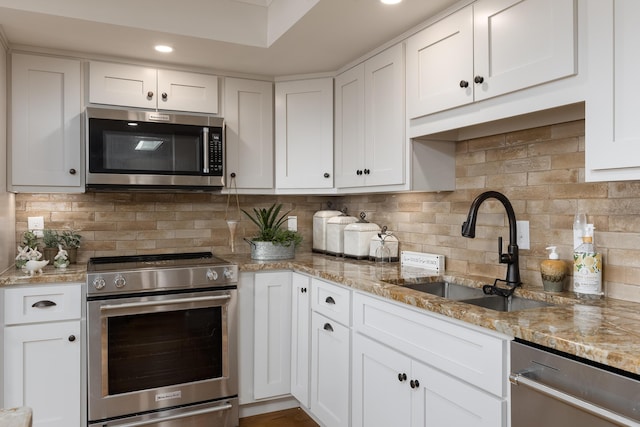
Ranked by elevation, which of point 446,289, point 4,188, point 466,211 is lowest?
point 446,289

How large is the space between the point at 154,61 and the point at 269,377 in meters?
2.06

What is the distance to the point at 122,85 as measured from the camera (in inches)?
109

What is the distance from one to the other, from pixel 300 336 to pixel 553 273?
1502 mm

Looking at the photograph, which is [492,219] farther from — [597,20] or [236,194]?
[236,194]

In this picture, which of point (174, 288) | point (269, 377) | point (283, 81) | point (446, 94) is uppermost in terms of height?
point (283, 81)

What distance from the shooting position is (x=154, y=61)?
9.29 feet

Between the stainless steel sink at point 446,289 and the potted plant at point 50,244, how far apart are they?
6.52 feet

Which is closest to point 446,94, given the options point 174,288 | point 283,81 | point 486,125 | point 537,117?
point 486,125

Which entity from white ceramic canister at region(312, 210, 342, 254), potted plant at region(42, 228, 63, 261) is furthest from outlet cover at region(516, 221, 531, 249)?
potted plant at region(42, 228, 63, 261)

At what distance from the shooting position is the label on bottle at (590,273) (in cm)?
167

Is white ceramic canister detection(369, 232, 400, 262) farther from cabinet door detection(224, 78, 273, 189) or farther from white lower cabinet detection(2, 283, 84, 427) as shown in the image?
white lower cabinet detection(2, 283, 84, 427)

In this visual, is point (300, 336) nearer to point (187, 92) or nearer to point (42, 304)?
point (42, 304)

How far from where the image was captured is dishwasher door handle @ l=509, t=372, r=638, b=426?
1.06 meters

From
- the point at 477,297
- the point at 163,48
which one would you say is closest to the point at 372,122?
the point at 477,297
